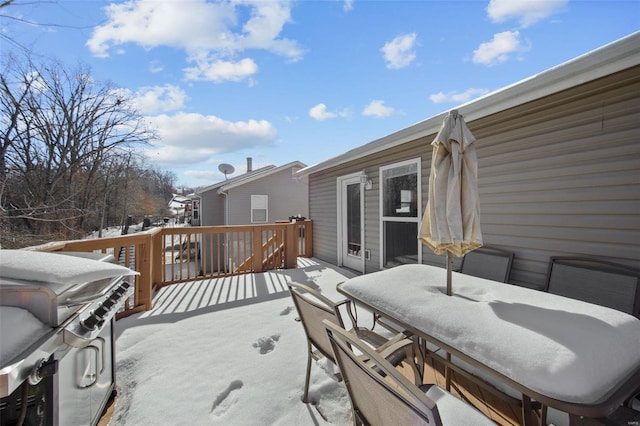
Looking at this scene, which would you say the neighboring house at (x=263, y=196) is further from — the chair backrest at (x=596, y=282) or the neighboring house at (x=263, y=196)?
the chair backrest at (x=596, y=282)

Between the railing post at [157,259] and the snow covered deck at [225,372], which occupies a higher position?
the railing post at [157,259]

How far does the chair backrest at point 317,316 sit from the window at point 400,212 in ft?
9.03

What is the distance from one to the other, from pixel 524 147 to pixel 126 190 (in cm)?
2498

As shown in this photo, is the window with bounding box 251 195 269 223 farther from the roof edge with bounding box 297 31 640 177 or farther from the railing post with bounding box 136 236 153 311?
the roof edge with bounding box 297 31 640 177

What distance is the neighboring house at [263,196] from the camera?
1247 centimetres

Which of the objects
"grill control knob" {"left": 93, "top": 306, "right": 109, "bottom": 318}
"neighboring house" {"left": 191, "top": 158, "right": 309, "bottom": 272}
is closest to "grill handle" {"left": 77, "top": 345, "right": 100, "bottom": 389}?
"grill control knob" {"left": 93, "top": 306, "right": 109, "bottom": 318}

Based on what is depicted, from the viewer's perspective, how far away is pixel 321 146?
14.0 meters

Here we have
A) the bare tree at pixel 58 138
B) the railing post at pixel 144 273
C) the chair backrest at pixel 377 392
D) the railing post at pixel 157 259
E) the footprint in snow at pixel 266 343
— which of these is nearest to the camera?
the chair backrest at pixel 377 392

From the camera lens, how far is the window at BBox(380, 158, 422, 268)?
4.29 metres

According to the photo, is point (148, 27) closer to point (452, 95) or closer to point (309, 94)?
point (309, 94)

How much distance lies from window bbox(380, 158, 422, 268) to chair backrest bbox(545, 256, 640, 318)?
1.81 meters

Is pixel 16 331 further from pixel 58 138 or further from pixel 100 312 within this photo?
pixel 58 138

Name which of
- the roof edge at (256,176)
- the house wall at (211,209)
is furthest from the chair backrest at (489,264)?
the house wall at (211,209)

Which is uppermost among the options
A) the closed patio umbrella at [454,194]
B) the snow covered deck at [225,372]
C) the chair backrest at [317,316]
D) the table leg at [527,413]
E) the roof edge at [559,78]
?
the roof edge at [559,78]
